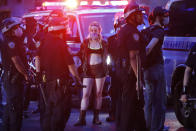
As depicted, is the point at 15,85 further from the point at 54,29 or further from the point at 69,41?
the point at 69,41

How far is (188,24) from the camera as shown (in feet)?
32.4

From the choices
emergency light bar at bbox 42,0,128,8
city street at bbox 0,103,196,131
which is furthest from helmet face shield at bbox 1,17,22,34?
emergency light bar at bbox 42,0,128,8

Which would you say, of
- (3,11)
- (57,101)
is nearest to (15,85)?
(57,101)

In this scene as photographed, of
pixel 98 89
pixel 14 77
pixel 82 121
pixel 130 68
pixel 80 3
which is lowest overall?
pixel 82 121

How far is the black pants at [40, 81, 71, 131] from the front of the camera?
7.22m

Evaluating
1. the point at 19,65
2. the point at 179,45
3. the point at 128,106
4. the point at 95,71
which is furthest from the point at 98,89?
the point at 128,106

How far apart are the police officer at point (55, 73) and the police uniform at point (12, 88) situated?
92 cm

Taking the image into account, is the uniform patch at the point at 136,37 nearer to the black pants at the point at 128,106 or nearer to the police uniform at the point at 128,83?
the police uniform at the point at 128,83

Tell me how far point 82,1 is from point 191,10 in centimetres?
538

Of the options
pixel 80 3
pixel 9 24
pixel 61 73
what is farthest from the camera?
pixel 80 3

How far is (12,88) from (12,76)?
183 millimetres

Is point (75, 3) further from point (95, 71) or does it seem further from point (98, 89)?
point (98, 89)

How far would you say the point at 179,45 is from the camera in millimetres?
10047

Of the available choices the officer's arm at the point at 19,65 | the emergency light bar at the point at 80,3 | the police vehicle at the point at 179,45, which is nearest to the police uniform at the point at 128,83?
the officer's arm at the point at 19,65
